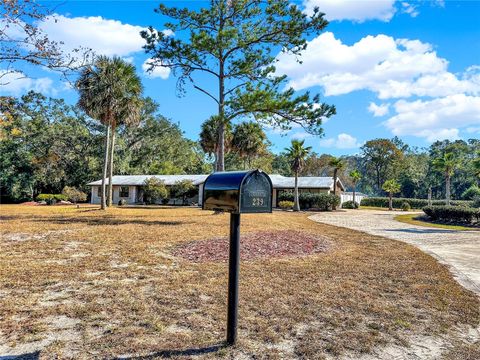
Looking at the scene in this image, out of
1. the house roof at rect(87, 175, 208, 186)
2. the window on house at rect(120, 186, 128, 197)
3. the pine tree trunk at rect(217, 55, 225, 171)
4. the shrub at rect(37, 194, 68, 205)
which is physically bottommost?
the shrub at rect(37, 194, 68, 205)

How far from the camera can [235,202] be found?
3504 mm

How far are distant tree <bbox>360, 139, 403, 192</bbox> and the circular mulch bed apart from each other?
6073 centimetres

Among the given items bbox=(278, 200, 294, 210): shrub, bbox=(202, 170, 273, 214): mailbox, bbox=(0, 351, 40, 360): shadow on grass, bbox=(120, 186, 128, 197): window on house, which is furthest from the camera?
bbox=(120, 186, 128, 197): window on house

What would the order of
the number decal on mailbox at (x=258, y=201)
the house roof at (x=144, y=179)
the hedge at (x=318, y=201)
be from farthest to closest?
the house roof at (x=144, y=179)
the hedge at (x=318, y=201)
the number decal on mailbox at (x=258, y=201)

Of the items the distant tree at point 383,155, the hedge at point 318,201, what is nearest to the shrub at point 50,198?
the hedge at point 318,201

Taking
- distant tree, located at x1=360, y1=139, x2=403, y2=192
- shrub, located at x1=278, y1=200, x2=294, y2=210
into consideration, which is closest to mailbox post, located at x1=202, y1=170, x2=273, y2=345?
shrub, located at x1=278, y1=200, x2=294, y2=210

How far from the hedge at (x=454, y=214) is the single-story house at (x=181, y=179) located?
14931mm

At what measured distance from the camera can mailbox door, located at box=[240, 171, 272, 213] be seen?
3523 millimetres

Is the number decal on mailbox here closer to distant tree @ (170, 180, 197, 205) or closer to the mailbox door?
the mailbox door

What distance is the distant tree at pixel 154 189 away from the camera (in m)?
40.4

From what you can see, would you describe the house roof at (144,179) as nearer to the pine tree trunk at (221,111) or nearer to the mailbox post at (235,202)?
the pine tree trunk at (221,111)

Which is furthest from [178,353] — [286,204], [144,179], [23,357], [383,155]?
[383,155]

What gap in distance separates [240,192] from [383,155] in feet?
231

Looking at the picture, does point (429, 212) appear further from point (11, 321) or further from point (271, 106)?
point (11, 321)
